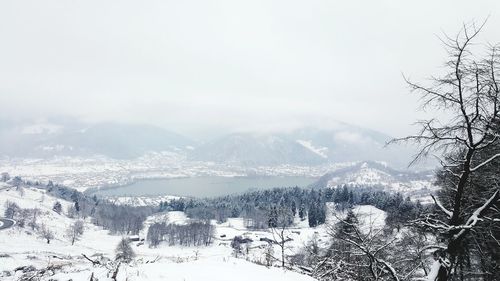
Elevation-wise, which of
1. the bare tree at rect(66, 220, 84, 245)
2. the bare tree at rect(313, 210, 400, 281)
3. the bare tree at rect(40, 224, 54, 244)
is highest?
the bare tree at rect(313, 210, 400, 281)

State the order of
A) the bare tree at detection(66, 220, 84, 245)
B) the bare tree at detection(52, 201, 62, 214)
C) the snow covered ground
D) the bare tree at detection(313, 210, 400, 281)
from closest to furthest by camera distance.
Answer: the bare tree at detection(313, 210, 400, 281) < the snow covered ground < the bare tree at detection(66, 220, 84, 245) < the bare tree at detection(52, 201, 62, 214)

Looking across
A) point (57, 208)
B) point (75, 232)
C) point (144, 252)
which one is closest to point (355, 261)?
point (144, 252)

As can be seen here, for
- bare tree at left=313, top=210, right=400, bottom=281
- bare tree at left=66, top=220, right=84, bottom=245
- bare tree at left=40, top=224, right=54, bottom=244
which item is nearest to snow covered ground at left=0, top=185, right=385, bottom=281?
bare tree at left=313, top=210, right=400, bottom=281

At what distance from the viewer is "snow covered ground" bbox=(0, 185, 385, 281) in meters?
7.77

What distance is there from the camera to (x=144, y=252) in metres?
79.6

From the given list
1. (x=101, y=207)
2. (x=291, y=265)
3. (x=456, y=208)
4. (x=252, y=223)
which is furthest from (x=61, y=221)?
(x=456, y=208)

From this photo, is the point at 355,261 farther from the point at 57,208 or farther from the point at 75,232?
the point at 57,208

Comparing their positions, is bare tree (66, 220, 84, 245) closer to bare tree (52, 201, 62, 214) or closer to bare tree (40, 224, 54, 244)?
bare tree (40, 224, 54, 244)

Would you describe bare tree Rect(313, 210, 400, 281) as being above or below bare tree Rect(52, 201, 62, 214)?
above

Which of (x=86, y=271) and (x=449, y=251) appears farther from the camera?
(x=86, y=271)

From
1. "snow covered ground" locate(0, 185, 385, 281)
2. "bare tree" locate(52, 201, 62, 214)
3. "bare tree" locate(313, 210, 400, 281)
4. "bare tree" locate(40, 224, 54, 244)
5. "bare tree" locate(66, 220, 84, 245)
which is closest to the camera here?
"bare tree" locate(313, 210, 400, 281)

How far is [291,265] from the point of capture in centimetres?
1105

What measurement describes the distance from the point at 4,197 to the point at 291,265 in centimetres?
14300

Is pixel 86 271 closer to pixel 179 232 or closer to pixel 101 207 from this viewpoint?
pixel 179 232
